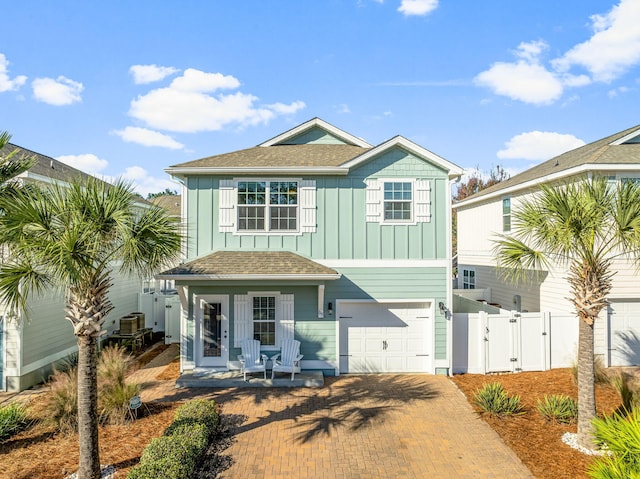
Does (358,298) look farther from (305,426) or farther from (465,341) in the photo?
(305,426)

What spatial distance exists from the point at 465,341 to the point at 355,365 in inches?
134

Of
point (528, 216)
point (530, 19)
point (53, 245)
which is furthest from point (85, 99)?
point (530, 19)

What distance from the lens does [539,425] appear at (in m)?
7.53

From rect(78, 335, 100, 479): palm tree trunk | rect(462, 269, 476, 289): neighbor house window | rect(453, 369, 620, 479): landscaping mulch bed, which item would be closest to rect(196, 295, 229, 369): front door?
rect(78, 335, 100, 479): palm tree trunk

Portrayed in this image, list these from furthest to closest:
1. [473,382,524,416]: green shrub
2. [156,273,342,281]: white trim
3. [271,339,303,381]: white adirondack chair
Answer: [271,339,303,381]: white adirondack chair, [156,273,342,281]: white trim, [473,382,524,416]: green shrub

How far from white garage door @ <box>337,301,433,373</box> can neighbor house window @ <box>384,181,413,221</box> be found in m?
2.68

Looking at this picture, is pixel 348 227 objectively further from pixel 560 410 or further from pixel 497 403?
pixel 560 410

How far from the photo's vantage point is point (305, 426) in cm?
761

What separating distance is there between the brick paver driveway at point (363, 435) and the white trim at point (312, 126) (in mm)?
8561

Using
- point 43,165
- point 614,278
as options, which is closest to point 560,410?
point 614,278

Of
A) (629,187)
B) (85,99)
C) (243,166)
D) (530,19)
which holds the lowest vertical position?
(629,187)

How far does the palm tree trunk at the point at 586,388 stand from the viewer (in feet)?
21.7

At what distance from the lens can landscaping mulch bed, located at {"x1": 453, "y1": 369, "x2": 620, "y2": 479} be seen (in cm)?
610

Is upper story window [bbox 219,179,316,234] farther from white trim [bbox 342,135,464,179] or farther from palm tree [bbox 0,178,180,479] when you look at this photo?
palm tree [bbox 0,178,180,479]
